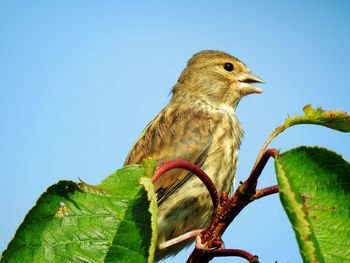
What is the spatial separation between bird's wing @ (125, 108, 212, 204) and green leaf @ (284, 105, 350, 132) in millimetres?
2952

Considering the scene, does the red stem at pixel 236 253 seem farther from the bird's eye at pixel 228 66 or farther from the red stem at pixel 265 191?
the bird's eye at pixel 228 66

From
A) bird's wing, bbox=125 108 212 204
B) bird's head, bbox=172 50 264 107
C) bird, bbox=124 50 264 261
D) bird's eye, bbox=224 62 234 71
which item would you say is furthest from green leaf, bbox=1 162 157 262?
bird's eye, bbox=224 62 234 71

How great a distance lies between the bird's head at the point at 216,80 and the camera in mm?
6855

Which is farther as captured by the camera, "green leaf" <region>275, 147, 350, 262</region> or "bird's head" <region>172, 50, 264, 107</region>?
"bird's head" <region>172, 50, 264, 107</region>

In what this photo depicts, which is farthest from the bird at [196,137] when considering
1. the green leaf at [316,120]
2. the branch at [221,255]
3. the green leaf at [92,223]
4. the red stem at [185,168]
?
the green leaf at [92,223]

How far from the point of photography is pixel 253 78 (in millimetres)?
6969

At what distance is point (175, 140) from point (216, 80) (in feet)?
5.62

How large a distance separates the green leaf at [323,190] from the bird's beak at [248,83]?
4.78 metres

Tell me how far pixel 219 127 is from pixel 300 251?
4.30m

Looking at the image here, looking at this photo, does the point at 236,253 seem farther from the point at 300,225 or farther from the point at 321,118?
the point at 300,225

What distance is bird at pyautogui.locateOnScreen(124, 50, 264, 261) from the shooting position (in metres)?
5.05

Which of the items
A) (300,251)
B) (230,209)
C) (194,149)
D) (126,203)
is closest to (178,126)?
(194,149)

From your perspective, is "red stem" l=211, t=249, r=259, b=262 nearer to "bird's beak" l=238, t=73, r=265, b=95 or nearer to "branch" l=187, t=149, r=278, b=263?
"branch" l=187, t=149, r=278, b=263

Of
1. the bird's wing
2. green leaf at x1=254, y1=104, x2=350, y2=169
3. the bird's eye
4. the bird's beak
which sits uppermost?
the bird's eye
